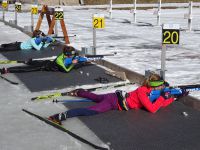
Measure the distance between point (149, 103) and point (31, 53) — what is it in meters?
7.87

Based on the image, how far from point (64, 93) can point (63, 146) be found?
2.79 metres

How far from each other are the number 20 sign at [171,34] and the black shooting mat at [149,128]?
60.0 inches

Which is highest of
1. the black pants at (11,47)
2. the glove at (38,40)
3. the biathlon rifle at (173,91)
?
the glove at (38,40)

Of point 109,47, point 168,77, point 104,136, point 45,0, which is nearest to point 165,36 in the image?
point 168,77

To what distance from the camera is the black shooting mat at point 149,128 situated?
6051 mm

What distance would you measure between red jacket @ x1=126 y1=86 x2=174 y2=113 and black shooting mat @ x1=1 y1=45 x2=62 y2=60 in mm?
6682

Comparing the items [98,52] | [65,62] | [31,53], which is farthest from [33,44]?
[65,62]

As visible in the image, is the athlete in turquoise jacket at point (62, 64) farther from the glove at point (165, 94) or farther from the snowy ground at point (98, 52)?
the glove at point (165, 94)

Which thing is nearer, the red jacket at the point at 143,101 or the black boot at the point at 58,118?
the black boot at the point at 58,118

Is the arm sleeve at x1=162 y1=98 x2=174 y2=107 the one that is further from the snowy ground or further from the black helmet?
the black helmet

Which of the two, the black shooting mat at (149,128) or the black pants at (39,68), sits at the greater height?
the black pants at (39,68)

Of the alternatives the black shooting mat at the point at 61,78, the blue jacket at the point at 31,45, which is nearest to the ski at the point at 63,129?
the black shooting mat at the point at 61,78

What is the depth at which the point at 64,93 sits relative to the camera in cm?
870

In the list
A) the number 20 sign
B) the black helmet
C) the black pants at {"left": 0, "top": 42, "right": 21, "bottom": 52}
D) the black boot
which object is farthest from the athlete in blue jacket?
the black boot
